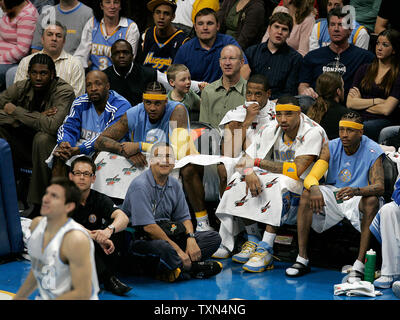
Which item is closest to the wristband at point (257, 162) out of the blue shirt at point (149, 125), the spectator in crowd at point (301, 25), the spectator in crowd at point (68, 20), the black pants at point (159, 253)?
the black pants at point (159, 253)

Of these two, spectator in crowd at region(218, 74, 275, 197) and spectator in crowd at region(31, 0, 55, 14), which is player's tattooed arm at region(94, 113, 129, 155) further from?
spectator in crowd at region(31, 0, 55, 14)

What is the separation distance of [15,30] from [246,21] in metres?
2.86

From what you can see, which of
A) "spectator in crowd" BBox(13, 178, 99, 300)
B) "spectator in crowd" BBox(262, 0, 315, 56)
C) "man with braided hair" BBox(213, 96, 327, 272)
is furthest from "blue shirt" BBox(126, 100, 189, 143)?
"spectator in crowd" BBox(13, 178, 99, 300)

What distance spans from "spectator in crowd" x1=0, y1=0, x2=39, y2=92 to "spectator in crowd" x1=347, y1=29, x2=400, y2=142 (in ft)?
13.3

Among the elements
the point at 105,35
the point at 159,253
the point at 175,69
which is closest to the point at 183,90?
the point at 175,69

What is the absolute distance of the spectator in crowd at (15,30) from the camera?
893 centimetres

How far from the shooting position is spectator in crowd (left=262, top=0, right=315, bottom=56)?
829 centimetres

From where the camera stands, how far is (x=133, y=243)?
5879 mm

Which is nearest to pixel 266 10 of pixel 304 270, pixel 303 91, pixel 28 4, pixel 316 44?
pixel 316 44

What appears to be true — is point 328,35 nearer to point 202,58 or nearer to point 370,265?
point 202,58

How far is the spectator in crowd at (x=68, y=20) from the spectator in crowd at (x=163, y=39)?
95 centimetres

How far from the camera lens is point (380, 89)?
23.6 feet

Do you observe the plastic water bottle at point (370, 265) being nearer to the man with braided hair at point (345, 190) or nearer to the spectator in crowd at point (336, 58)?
the man with braided hair at point (345, 190)

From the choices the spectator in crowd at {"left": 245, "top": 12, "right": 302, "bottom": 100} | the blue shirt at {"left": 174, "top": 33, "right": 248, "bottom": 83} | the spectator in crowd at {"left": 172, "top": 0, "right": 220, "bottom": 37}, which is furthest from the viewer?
the spectator in crowd at {"left": 172, "top": 0, "right": 220, "bottom": 37}
